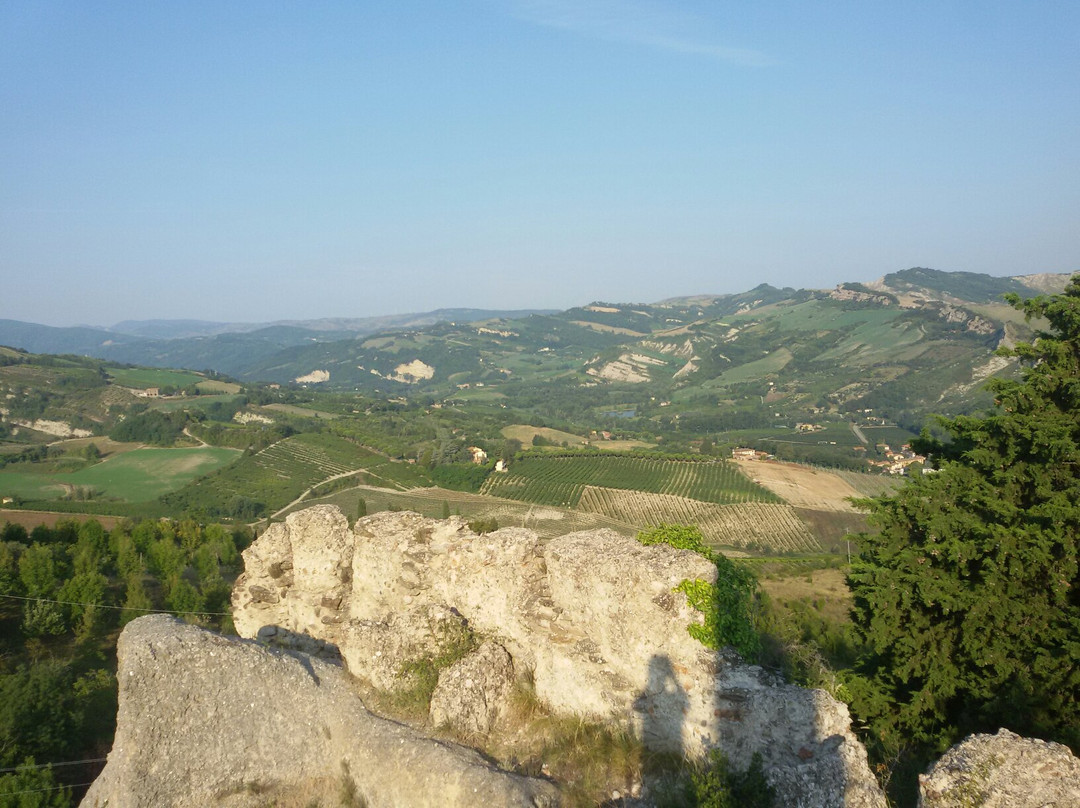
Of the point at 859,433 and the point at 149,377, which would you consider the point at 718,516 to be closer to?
the point at 859,433

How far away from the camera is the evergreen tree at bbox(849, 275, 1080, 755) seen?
34.0 ft

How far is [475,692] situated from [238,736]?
3.59 metres

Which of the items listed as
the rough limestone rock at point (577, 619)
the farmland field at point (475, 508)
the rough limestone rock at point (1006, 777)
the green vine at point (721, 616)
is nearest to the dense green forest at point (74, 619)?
the rough limestone rock at point (577, 619)

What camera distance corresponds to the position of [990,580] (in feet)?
36.2

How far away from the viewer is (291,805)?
9.62 metres

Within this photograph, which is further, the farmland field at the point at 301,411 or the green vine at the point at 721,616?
the farmland field at the point at 301,411

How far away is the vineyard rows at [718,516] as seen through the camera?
64375mm

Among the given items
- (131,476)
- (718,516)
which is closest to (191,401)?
(131,476)

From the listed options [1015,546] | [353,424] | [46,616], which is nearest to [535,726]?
[1015,546]

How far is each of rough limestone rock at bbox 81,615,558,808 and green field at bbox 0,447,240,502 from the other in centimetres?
7536

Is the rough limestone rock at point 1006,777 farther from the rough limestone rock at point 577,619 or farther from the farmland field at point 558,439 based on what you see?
the farmland field at point 558,439

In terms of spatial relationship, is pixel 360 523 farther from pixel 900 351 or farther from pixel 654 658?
pixel 900 351

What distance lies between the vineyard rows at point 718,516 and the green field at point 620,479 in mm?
2067

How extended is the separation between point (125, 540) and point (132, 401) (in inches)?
4159
